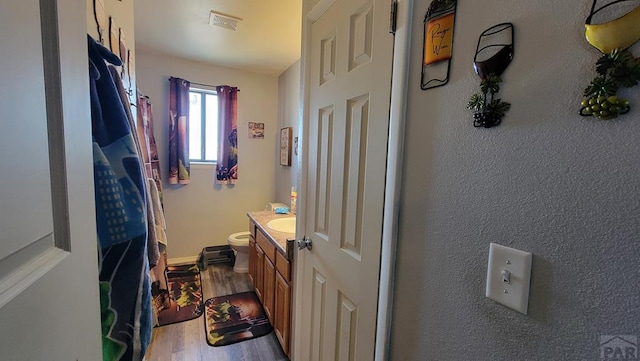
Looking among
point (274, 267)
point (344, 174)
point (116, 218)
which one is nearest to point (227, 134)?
point (274, 267)

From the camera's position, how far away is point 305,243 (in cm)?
137

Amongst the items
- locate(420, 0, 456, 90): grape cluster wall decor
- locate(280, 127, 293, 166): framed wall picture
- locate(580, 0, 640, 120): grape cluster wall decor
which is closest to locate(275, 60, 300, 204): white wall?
locate(280, 127, 293, 166): framed wall picture

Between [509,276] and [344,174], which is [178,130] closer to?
[344,174]

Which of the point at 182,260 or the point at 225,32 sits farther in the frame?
the point at 182,260

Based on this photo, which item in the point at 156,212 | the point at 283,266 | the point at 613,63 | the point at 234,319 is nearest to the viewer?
the point at 613,63

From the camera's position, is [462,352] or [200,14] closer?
[462,352]

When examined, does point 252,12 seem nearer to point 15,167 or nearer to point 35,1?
point 35,1

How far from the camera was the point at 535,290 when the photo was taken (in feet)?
1.53

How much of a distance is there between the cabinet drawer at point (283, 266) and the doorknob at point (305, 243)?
0.25 metres

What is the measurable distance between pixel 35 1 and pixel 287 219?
2.03 meters

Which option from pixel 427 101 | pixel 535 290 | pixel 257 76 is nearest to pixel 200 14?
pixel 257 76

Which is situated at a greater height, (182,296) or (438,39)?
(438,39)

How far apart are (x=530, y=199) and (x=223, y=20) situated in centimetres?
235

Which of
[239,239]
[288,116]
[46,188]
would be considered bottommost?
[239,239]
